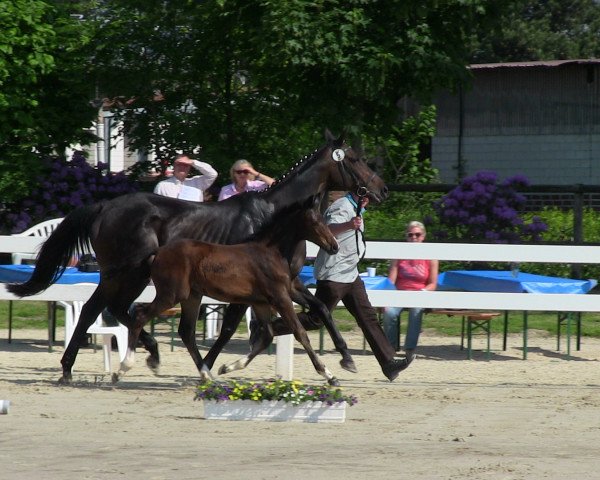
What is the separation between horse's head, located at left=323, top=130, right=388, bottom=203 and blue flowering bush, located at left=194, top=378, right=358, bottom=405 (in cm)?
219

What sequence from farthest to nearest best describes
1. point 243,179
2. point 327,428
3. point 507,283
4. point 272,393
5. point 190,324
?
point 507,283 → point 243,179 → point 190,324 → point 272,393 → point 327,428

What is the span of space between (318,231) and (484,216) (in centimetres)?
645

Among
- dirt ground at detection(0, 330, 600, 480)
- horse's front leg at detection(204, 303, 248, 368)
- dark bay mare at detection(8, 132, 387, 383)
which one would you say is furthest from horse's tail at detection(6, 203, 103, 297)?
horse's front leg at detection(204, 303, 248, 368)

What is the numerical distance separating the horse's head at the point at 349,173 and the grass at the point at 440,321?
4806 millimetres

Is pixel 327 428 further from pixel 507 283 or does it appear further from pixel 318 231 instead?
pixel 507 283

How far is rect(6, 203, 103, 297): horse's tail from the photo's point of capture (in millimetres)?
11195

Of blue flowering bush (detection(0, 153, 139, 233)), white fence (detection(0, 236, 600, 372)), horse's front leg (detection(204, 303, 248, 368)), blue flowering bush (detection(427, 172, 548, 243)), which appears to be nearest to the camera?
horse's front leg (detection(204, 303, 248, 368))

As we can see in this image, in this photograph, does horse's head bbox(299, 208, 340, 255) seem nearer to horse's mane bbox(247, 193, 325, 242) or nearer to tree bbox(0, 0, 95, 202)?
horse's mane bbox(247, 193, 325, 242)

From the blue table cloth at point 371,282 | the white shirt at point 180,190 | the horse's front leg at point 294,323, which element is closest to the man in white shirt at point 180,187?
the white shirt at point 180,190

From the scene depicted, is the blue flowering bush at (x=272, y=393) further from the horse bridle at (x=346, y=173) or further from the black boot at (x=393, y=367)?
the horse bridle at (x=346, y=173)

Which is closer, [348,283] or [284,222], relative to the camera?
[284,222]

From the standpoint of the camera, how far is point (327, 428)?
29.0ft

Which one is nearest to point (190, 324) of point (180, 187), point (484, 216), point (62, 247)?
point (62, 247)

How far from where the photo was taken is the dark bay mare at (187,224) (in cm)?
1077
